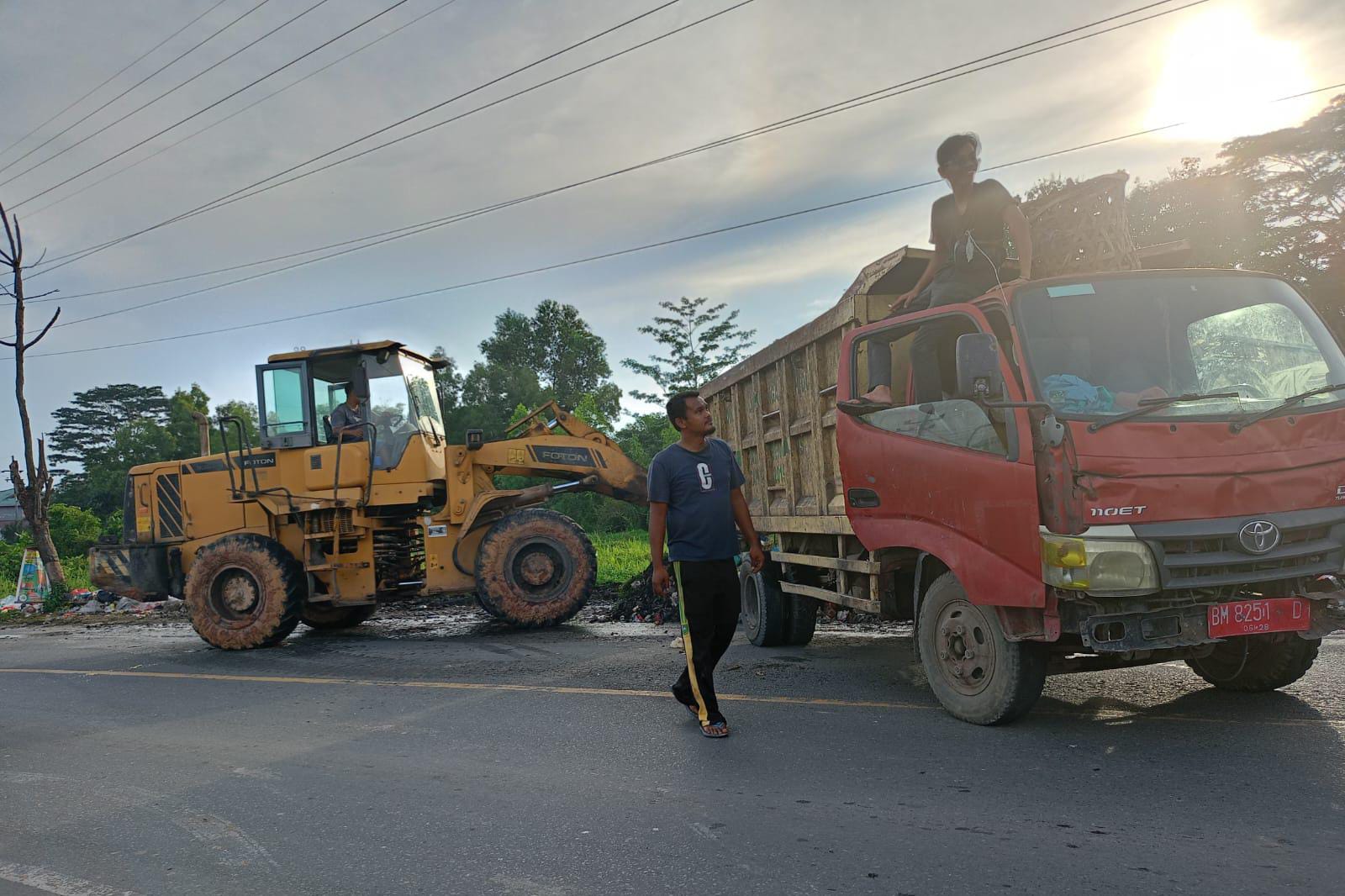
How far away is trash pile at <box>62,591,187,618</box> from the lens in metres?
16.4

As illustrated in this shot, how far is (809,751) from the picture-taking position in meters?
4.87

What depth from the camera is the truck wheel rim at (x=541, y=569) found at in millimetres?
10516

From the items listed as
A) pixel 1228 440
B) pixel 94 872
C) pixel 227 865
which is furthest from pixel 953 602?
pixel 94 872

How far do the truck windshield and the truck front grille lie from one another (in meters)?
0.58

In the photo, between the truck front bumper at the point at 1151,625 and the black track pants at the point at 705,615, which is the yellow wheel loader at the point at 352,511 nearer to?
the black track pants at the point at 705,615

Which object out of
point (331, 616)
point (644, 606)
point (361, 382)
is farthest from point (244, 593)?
point (644, 606)

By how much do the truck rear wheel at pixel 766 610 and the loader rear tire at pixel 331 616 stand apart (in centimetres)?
548

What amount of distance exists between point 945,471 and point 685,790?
212cm

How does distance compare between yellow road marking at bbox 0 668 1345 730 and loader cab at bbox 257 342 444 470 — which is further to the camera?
loader cab at bbox 257 342 444 470

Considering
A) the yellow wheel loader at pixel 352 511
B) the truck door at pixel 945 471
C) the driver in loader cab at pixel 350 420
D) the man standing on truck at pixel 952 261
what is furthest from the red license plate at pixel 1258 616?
the driver in loader cab at pixel 350 420

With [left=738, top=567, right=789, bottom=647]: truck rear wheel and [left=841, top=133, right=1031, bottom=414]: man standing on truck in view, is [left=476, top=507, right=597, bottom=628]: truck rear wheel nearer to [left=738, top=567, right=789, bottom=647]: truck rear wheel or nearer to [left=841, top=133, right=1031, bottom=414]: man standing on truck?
[left=738, top=567, right=789, bottom=647]: truck rear wheel

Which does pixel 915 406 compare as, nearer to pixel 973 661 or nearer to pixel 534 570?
pixel 973 661

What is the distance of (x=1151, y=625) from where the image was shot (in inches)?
175

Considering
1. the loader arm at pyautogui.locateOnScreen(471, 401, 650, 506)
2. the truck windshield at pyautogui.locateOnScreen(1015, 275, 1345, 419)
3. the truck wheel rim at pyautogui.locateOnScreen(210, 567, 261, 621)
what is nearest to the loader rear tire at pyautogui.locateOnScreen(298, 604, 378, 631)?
the truck wheel rim at pyautogui.locateOnScreen(210, 567, 261, 621)
